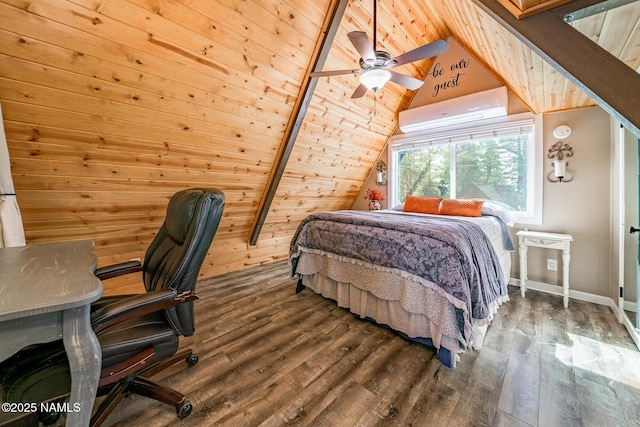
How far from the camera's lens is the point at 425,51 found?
1.75 metres

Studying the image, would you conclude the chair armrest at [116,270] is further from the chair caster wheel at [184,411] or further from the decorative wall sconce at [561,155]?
the decorative wall sconce at [561,155]

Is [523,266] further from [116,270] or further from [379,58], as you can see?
[116,270]

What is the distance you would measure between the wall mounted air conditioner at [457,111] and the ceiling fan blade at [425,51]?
64.1 inches

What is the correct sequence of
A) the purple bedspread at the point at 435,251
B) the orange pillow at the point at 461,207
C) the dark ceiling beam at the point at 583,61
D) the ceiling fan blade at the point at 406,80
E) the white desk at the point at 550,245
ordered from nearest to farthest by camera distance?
the dark ceiling beam at the point at 583,61 < the purple bedspread at the point at 435,251 < the ceiling fan blade at the point at 406,80 < the white desk at the point at 550,245 < the orange pillow at the point at 461,207

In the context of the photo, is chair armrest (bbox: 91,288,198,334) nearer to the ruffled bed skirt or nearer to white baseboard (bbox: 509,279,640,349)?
the ruffled bed skirt

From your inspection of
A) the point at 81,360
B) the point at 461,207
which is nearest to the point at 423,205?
the point at 461,207

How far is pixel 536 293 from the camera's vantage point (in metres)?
2.75

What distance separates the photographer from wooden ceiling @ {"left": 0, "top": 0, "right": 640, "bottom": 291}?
1477 mm

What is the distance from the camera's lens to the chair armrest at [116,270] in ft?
4.51

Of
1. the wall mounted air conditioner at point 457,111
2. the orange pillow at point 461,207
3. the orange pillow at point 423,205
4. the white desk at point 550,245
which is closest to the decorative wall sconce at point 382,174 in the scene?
the wall mounted air conditioner at point 457,111

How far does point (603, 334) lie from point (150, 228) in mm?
4221

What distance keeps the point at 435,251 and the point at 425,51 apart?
1418mm

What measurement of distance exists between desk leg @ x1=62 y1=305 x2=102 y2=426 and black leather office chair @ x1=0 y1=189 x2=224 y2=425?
7 cm

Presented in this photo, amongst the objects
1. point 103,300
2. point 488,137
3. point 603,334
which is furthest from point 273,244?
point 603,334
